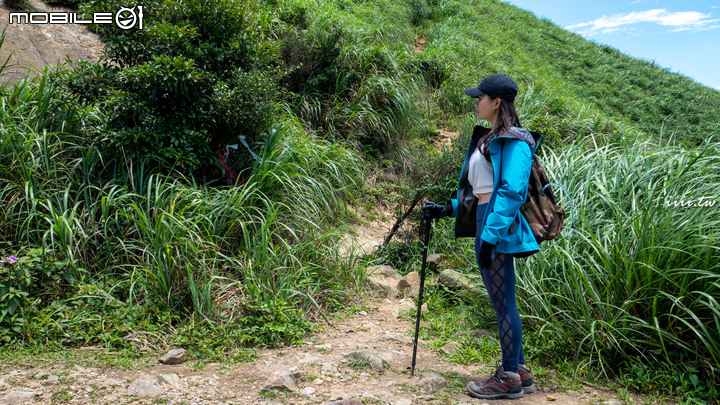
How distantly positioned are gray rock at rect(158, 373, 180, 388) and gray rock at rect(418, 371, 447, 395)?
1576 millimetres

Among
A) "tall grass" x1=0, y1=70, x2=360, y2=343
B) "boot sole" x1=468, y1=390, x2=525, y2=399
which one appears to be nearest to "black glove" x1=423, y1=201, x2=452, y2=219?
"boot sole" x1=468, y1=390, x2=525, y2=399

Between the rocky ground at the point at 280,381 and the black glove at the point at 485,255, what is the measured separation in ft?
2.88

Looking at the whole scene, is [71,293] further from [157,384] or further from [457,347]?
[457,347]

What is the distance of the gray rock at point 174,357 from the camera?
331cm

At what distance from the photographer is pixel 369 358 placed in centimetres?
349

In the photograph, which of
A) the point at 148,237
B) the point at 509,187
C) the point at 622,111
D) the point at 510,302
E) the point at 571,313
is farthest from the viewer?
the point at 622,111

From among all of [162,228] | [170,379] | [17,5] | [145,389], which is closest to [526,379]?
[170,379]

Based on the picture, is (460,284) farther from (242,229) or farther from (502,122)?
(502,122)

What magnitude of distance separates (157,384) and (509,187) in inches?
97.3

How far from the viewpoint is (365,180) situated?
754 cm

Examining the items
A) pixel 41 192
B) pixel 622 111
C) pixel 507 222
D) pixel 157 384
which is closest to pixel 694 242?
pixel 507 222

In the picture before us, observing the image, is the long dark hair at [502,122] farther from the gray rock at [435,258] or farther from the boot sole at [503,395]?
the gray rock at [435,258]

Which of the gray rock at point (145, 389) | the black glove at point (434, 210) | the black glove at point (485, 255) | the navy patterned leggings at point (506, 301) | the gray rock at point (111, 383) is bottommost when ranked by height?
the gray rock at point (111, 383)

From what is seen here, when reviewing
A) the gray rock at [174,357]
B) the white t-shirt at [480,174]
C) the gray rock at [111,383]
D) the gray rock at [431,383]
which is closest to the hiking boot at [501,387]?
the gray rock at [431,383]
